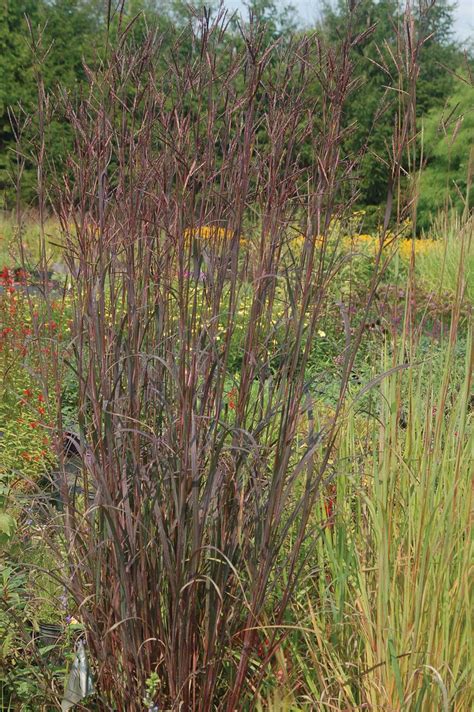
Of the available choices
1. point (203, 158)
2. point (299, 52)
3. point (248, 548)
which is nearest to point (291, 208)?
point (203, 158)

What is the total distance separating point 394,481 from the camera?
198 centimetres

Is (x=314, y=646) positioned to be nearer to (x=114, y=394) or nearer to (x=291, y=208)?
Answer: (x=114, y=394)

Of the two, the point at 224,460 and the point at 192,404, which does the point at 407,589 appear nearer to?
the point at 224,460

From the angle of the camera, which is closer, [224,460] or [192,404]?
[192,404]

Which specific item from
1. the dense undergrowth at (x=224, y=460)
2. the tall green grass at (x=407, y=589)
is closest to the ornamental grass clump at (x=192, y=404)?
the dense undergrowth at (x=224, y=460)

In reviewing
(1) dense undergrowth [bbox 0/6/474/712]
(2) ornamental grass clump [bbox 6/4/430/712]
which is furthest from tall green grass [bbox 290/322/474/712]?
(2) ornamental grass clump [bbox 6/4/430/712]

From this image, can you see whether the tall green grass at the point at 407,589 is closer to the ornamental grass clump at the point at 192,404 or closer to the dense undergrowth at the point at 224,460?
the dense undergrowth at the point at 224,460

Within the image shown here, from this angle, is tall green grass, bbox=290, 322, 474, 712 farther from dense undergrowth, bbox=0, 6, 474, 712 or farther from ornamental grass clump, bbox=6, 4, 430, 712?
ornamental grass clump, bbox=6, 4, 430, 712

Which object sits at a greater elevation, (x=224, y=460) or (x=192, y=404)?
(x=192, y=404)

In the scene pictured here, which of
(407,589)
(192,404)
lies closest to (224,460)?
(192,404)

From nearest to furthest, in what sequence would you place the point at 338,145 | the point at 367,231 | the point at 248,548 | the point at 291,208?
the point at 338,145 < the point at 248,548 < the point at 291,208 < the point at 367,231

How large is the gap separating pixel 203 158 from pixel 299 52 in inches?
13.5

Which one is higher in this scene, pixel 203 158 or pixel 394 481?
pixel 203 158

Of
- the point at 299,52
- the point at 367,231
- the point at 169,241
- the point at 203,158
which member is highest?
the point at 299,52
